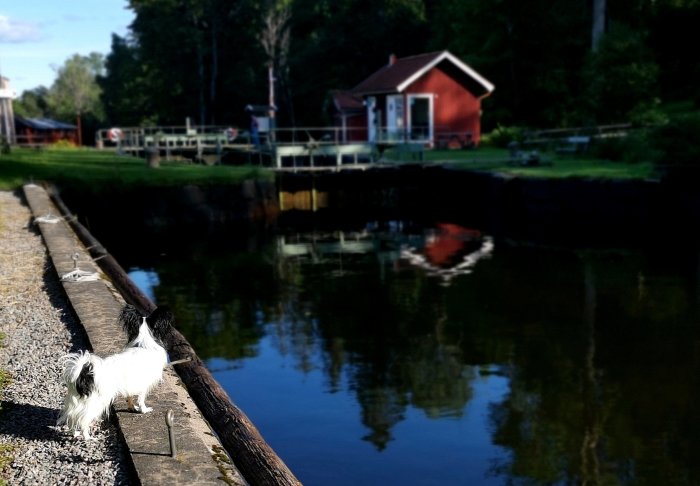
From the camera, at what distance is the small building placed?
59.0 meters

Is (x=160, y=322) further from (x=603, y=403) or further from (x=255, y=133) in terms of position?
(x=255, y=133)

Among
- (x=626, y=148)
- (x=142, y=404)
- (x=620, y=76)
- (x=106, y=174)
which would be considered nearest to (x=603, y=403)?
(x=142, y=404)

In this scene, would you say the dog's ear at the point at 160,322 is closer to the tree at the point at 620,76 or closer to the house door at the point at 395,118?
the tree at the point at 620,76

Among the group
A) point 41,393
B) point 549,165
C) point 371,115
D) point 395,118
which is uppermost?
point 371,115

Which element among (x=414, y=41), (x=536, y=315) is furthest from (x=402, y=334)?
(x=414, y=41)

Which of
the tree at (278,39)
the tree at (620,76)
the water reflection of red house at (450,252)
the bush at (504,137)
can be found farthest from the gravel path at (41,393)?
the tree at (278,39)

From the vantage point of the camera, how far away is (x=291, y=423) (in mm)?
9484

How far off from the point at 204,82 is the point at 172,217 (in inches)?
1436

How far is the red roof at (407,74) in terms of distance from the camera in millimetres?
37125

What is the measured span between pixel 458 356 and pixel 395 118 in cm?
2786

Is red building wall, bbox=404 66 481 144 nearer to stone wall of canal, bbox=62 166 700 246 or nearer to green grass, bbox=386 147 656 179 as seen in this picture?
green grass, bbox=386 147 656 179

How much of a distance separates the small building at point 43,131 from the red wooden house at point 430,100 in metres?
29.1

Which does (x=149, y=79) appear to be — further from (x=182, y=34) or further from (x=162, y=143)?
(x=162, y=143)

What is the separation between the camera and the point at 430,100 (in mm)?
38031
